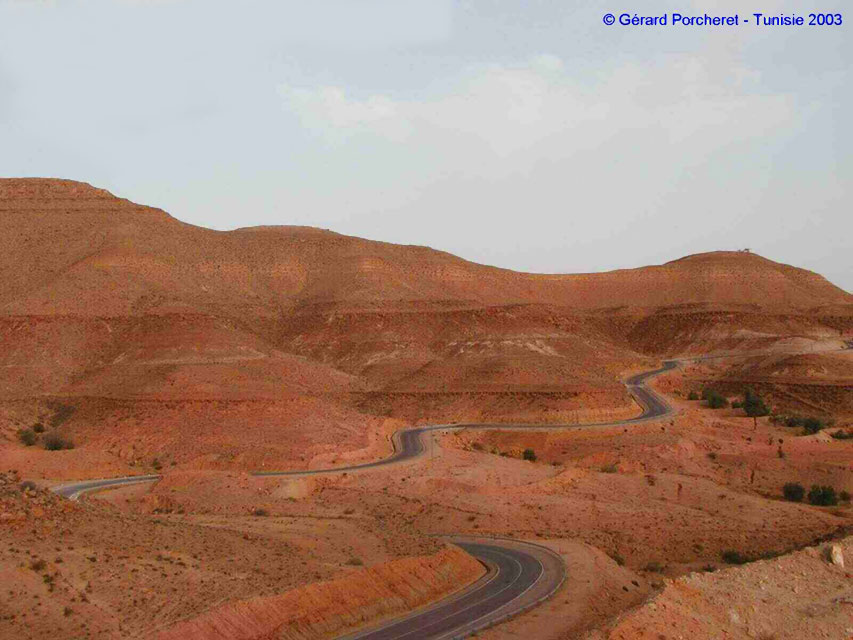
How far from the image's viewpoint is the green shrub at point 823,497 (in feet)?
154

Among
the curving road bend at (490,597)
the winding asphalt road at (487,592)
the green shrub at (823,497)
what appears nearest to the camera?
the curving road bend at (490,597)

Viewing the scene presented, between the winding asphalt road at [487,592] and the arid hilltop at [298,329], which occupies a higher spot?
the arid hilltop at [298,329]

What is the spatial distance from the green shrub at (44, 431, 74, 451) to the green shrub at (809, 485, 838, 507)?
1571 inches

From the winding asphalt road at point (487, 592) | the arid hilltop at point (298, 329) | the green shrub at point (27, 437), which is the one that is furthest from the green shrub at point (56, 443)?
the winding asphalt road at point (487, 592)

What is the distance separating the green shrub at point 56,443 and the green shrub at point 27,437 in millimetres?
834

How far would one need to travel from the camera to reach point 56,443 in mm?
53531

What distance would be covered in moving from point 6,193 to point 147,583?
90.6 m

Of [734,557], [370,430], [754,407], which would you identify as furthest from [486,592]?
[754,407]

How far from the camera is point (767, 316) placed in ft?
352

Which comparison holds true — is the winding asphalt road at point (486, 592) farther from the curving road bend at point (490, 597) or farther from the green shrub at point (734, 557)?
the green shrub at point (734, 557)

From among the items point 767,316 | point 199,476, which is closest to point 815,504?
point 199,476

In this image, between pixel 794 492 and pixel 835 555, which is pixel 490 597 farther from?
pixel 794 492

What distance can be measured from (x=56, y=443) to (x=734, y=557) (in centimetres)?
3691

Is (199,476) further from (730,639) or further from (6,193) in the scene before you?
(6,193)
